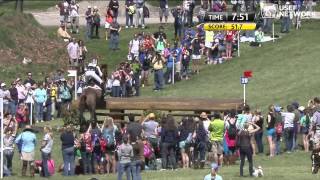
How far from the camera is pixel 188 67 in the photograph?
1977 inches

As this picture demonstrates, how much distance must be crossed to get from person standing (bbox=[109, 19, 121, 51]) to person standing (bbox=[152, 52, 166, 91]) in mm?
6868

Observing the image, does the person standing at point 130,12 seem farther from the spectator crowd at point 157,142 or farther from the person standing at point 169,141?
the person standing at point 169,141

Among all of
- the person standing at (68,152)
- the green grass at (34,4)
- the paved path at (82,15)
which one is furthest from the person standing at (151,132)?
the green grass at (34,4)

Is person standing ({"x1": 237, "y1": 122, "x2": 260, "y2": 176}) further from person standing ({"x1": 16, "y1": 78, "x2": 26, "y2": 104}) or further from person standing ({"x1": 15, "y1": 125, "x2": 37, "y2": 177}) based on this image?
person standing ({"x1": 16, "y1": 78, "x2": 26, "y2": 104})

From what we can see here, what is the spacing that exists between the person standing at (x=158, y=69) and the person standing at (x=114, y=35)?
6.87m

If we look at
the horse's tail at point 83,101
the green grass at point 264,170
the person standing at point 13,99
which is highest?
the horse's tail at point 83,101

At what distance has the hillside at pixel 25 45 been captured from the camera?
53719mm

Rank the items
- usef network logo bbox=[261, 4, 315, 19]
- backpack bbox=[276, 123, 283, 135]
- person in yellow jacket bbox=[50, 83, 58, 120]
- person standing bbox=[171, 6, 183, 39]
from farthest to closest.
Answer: usef network logo bbox=[261, 4, 315, 19] < person standing bbox=[171, 6, 183, 39] < person in yellow jacket bbox=[50, 83, 58, 120] < backpack bbox=[276, 123, 283, 135]

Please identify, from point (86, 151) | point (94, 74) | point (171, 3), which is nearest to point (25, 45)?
point (94, 74)

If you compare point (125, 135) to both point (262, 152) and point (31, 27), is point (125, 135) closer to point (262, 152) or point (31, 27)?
point (262, 152)

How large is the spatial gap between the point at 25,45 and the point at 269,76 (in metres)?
12.5

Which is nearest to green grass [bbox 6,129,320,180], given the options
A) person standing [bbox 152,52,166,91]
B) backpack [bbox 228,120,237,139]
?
backpack [bbox 228,120,237,139]

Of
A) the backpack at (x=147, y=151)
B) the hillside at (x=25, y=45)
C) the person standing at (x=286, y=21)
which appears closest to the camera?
the backpack at (x=147, y=151)

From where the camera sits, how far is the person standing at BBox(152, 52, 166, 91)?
156ft
